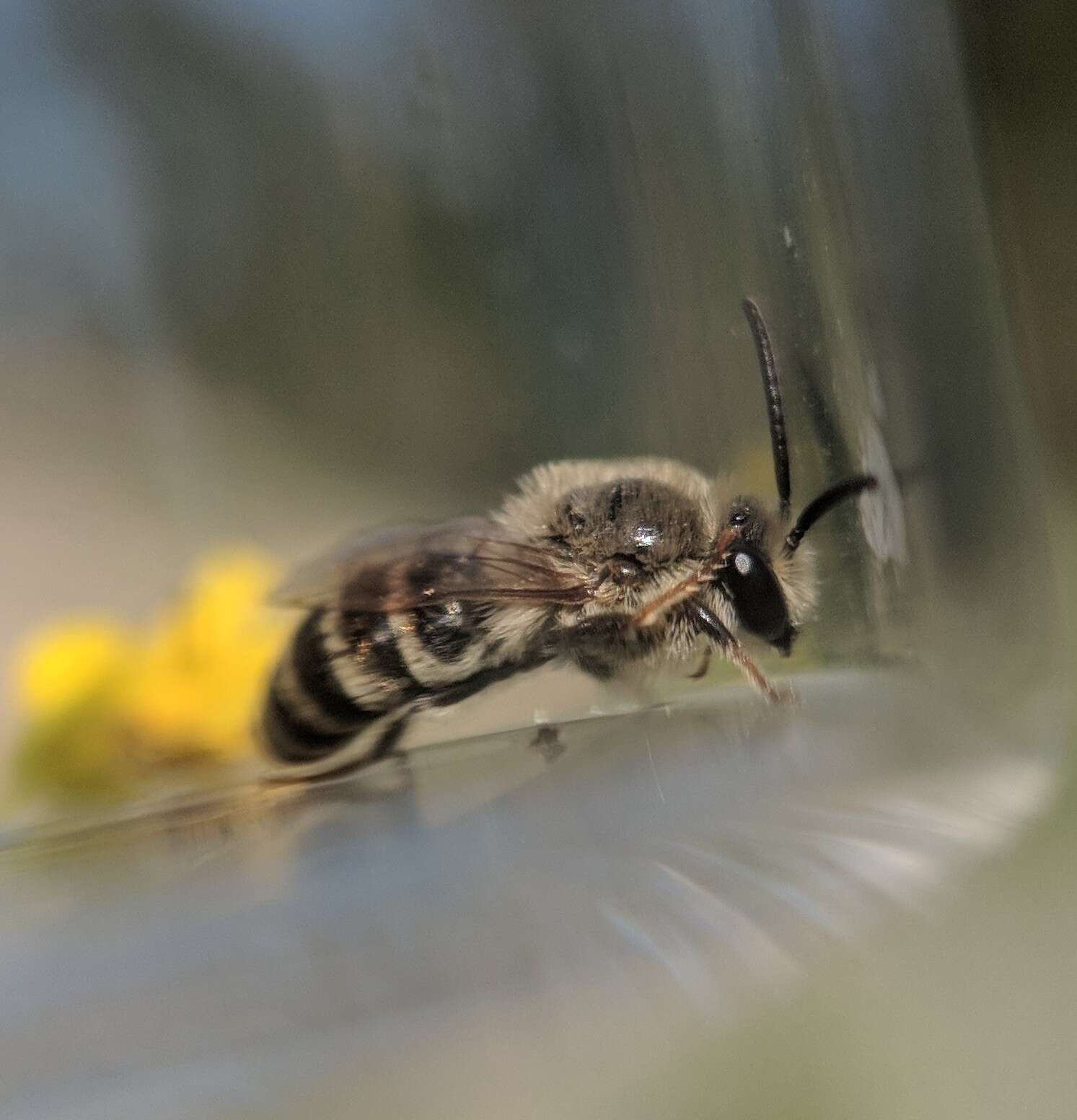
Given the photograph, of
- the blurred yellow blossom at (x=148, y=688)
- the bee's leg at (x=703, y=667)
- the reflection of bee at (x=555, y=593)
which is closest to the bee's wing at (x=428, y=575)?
A: the reflection of bee at (x=555, y=593)

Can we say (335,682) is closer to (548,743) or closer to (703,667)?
(548,743)

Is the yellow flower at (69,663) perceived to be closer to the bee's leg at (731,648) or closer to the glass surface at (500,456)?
the glass surface at (500,456)

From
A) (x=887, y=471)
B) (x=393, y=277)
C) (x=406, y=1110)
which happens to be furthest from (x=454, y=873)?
(x=393, y=277)

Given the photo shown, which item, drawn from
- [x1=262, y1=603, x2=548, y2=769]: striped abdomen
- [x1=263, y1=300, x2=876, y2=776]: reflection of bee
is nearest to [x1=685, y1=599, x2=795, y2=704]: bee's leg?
[x1=263, y1=300, x2=876, y2=776]: reflection of bee

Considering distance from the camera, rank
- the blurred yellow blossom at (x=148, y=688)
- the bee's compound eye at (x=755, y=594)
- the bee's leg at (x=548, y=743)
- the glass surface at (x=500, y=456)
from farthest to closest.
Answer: the blurred yellow blossom at (x=148, y=688) < the bee's leg at (x=548, y=743) < the bee's compound eye at (x=755, y=594) < the glass surface at (x=500, y=456)

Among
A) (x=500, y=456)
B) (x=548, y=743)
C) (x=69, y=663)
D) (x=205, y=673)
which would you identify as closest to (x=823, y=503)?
(x=548, y=743)

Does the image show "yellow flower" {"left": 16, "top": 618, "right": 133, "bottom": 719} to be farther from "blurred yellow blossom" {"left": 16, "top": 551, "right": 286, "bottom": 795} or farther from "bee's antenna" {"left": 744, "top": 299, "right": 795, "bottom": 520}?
"bee's antenna" {"left": 744, "top": 299, "right": 795, "bottom": 520}
